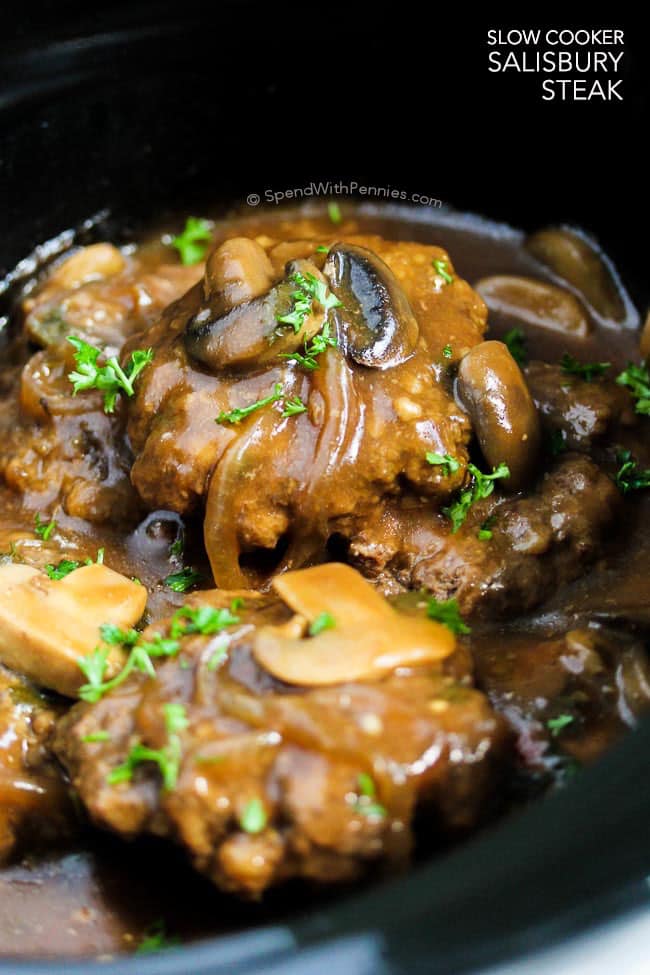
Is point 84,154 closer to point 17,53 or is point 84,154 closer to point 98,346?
point 17,53

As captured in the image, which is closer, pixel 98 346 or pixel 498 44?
pixel 98 346

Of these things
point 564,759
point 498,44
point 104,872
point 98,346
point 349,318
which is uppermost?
point 498,44

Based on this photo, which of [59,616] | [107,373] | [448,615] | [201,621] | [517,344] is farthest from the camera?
[517,344]

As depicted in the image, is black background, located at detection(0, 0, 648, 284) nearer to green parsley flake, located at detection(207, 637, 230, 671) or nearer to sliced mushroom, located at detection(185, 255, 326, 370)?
sliced mushroom, located at detection(185, 255, 326, 370)

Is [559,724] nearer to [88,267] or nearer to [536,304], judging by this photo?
[536,304]

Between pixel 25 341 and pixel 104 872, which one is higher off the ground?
pixel 25 341

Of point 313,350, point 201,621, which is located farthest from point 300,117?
point 201,621

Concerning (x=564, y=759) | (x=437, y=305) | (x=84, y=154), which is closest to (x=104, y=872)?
(x=564, y=759)
